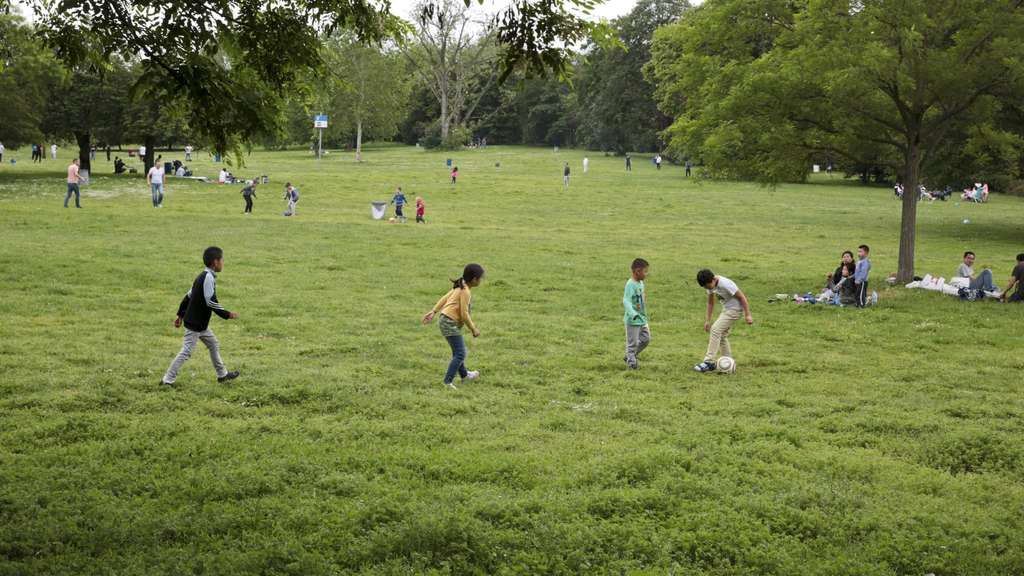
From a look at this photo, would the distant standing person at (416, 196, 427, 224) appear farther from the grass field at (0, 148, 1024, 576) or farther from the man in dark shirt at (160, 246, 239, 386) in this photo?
the man in dark shirt at (160, 246, 239, 386)

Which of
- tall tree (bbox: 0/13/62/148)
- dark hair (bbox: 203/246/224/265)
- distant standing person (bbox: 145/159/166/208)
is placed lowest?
dark hair (bbox: 203/246/224/265)

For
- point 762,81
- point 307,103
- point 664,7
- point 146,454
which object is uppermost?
point 664,7

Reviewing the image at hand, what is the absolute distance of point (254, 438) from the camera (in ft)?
32.5

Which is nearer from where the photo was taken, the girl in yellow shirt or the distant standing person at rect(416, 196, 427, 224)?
the girl in yellow shirt

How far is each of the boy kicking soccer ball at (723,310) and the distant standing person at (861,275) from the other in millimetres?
7529

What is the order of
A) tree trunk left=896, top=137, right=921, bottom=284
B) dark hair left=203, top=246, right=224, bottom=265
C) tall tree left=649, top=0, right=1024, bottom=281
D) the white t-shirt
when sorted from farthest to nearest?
1. tree trunk left=896, top=137, right=921, bottom=284
2. tall tree left=649, top=0, right=1024, bottom=281
3. the white t-shirt
4. dark hair left=203, top=246, right=224, bottom=265

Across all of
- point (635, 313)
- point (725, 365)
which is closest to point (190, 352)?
point (635, 313)

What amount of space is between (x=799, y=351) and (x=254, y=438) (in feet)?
33.0

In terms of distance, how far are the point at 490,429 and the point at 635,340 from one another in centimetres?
420

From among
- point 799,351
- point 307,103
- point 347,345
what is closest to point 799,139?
point 799,351

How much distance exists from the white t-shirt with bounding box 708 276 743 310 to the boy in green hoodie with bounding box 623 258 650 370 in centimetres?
109

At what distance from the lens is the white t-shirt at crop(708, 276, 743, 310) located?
13.4 meters

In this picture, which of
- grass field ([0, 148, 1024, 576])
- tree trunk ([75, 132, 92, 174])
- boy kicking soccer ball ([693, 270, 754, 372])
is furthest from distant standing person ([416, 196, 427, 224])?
boy kicking soccer ball ([693, 270, 754, 372])

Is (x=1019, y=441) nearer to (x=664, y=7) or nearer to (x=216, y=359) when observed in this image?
(x=216, y=359)
